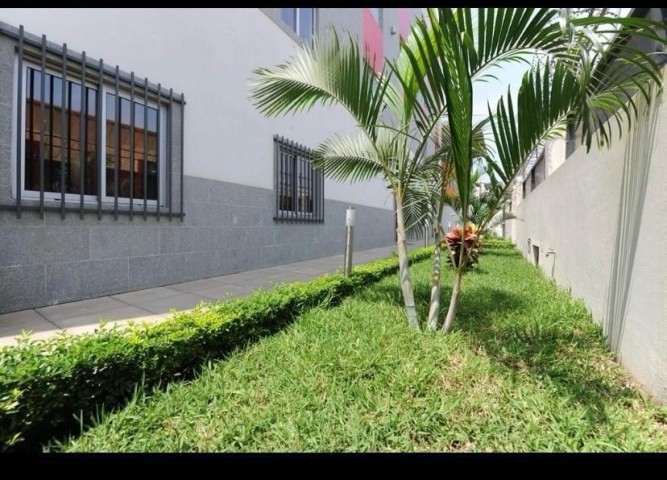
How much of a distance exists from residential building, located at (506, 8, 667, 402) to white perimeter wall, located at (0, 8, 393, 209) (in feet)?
10.1

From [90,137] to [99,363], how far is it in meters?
3.19

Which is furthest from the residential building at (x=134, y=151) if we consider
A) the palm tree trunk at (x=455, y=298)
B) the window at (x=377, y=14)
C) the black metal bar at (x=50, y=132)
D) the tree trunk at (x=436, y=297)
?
the window at (x=377, y=14)

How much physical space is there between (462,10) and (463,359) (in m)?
2.08

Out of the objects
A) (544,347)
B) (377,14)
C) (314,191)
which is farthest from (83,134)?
(377,14)

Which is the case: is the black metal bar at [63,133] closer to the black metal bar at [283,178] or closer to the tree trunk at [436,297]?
the tree trunk at [436,297]

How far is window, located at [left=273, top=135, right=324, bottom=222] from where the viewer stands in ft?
23.2

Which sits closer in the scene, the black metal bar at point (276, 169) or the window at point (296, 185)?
the black metal bar at point (276, 169)

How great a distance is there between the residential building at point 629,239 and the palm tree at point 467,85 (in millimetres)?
249

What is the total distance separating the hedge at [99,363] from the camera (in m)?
1.50

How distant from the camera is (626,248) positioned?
2275mm

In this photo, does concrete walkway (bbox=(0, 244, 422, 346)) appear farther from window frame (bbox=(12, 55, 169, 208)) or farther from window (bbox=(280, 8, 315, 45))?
window (bbox=(280, 8, 315, 45))

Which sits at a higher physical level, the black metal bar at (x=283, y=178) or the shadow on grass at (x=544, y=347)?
the black metal bar at (x=283, y=178)

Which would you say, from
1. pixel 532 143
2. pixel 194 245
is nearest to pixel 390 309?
pixel 532 143

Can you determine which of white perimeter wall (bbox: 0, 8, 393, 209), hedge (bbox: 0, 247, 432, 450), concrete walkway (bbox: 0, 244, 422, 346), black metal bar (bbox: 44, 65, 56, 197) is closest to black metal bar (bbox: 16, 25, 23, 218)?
black metal bar (bbox: 44, 65, 56, 197)
